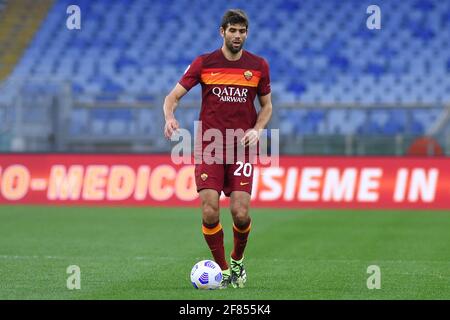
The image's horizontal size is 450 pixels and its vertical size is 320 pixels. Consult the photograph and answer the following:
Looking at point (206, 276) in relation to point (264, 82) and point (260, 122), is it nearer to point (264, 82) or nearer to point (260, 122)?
point (260, 122)

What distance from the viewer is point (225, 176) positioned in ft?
29.9

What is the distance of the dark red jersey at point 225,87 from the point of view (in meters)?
9.03

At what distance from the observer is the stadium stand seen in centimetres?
2511

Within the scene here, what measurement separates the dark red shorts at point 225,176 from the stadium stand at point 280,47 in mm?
15423

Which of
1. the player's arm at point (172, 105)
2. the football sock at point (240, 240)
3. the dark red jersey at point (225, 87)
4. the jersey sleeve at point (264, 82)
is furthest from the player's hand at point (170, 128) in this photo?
Answer: the football sock at point (240, 240)

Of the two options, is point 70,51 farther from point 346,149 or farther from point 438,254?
point 438,254

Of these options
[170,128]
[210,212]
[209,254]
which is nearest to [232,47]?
[170,128]

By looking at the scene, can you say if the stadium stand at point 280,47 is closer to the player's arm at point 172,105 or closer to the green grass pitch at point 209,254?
the green grass pitch at point 209,254

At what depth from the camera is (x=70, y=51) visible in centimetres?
2738

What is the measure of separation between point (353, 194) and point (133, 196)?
4.22 metres

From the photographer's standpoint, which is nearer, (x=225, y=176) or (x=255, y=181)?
(x=225, y=176)

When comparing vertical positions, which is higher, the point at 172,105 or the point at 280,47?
the point at 280,47

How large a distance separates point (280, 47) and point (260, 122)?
57.4 ft
